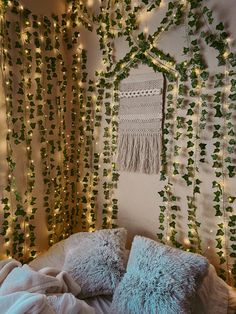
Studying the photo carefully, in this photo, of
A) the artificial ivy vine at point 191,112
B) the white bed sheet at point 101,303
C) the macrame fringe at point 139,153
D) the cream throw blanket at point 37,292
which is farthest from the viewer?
the macrame fringe at point 139,153

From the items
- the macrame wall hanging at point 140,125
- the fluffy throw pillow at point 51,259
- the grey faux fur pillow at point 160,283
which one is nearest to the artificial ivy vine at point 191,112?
the macrame wall hanging at point 140,125

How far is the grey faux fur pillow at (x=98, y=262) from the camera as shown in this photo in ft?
5.32

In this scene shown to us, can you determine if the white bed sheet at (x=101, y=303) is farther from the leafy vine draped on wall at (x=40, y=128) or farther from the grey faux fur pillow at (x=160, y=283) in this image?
the leafy vine draped on wall at (x=40, y=128)

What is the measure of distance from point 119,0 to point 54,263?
1.84 metres

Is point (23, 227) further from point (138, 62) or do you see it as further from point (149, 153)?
point (138, 62)

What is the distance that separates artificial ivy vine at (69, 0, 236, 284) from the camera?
1.73 m

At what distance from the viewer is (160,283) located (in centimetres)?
144

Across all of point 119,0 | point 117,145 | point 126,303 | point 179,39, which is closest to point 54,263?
point 126,303

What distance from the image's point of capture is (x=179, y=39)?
6.15 ft

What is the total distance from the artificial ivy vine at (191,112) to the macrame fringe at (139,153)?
0.07 metres

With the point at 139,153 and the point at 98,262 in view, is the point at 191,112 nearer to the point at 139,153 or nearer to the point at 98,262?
the point at 139,153

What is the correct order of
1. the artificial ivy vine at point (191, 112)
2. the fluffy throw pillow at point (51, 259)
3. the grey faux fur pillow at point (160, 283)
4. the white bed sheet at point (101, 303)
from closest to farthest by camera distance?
the grey faux fur pillow at point (160, 283) < the white bed sheet at point (101, 303) < the artificial ivy vine at point (191, 112) < the fluffy throw pillow at point (51, 259)

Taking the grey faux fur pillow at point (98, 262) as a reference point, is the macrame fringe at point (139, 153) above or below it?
above

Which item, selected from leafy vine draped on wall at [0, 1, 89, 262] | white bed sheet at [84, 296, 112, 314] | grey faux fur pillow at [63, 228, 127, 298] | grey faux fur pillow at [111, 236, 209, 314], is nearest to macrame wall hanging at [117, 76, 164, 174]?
leafy vine draped on wall at [0, 1, 89, 262]
